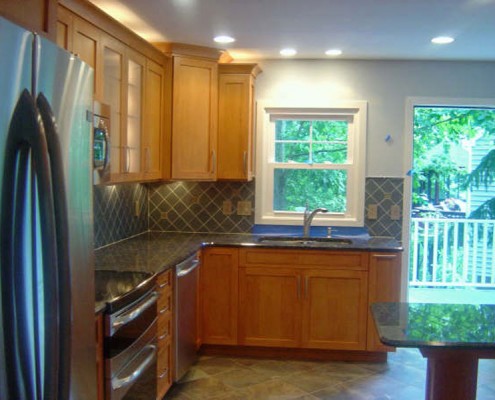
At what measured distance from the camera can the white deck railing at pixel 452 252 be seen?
620 cm

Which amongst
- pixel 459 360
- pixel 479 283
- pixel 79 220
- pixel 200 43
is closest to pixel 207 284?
pixel 200 43

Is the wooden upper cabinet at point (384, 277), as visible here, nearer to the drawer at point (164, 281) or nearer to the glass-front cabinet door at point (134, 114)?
the drawer at point (164, 281)

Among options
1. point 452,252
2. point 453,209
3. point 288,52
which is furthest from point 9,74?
point 453,209

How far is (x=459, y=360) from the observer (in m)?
1.88

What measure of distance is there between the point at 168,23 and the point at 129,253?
150 centimetres

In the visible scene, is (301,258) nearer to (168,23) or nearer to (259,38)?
(259,38)

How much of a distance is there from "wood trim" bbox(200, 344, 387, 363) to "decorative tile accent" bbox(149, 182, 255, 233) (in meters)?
1.00

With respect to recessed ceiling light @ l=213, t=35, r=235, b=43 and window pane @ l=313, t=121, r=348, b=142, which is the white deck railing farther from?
recessed ceiling light @ l=213, t=35, r=235, b=43

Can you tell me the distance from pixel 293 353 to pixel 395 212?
144 centimetres

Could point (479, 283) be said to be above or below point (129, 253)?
below

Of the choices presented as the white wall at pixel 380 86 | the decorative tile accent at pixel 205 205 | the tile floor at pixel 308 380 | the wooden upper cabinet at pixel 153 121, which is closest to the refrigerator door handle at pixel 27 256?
the tile floor at pixel 308 380

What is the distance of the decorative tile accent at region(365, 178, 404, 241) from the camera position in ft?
14.8

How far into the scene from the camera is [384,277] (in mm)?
3912

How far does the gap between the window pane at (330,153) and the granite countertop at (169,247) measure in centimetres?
71
